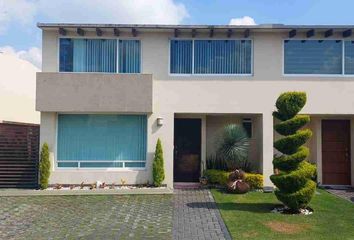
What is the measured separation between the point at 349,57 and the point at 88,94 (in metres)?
11.5

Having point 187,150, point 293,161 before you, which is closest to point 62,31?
point 187,150

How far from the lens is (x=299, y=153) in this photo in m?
11.6

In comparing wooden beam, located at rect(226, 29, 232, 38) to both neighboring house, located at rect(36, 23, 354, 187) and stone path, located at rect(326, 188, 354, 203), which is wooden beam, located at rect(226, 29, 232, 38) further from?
stone path, located at rect(326, 188, 354, 203)

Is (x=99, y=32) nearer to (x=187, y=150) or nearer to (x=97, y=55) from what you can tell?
(x=97, y=55)

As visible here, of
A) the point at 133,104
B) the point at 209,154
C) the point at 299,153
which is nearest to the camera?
the point at 299,153

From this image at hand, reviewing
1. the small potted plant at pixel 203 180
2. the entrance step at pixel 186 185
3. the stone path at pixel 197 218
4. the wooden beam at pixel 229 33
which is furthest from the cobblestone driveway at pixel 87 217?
the wooden beam at pixel 229 33

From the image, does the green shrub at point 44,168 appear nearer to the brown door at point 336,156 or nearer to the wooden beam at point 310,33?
the wooden beam at point 310,33

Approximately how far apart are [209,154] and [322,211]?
636 centimetres

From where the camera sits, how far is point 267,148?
625 inches

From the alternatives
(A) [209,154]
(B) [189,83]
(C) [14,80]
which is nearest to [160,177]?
(A) [209,154]

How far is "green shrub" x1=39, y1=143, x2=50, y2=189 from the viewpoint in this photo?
1549 centimetres

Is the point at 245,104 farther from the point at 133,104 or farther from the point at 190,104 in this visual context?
the point at 133,104

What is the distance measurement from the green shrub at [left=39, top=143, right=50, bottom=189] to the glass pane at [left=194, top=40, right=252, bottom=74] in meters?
7.43

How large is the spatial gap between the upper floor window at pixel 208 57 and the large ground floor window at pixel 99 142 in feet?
9.91
